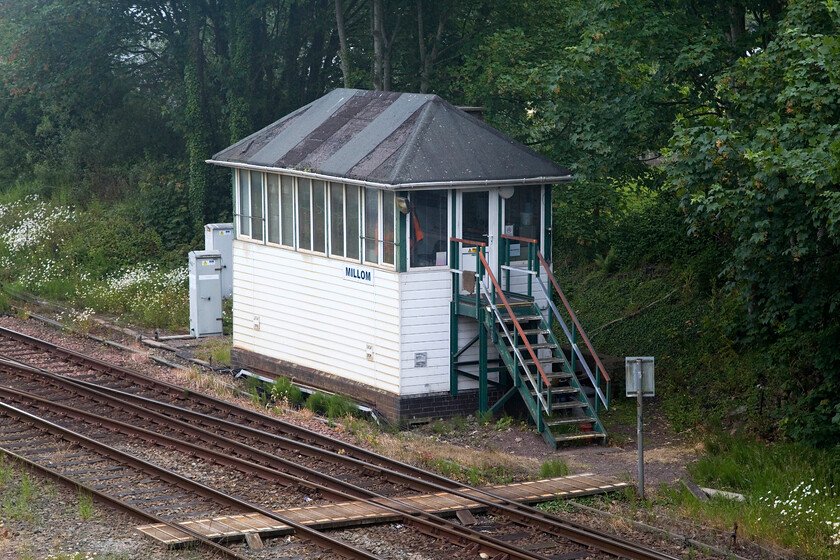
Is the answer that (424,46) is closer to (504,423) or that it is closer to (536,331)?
(536,331)

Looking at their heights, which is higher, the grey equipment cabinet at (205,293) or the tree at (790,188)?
the tree at (790,188)

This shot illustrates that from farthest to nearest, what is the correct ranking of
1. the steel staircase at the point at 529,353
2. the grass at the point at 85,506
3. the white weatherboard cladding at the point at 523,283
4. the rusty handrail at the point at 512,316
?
the white weatherboard cladding at the point at 523,283 → the steel staircase at the point at 529,353 → the rusty handrail at the point at 512,316 → the grass at the point at 85,506

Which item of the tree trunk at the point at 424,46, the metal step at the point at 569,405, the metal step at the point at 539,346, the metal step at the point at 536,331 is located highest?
the tree trunk at the point at 424,46

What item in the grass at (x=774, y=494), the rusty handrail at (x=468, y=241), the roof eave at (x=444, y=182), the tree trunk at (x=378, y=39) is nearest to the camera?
the grass at (x=774, y=494)

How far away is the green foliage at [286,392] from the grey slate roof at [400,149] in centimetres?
353

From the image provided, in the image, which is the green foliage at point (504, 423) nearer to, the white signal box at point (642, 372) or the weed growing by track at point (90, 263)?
the white signal box at point (642, 372)

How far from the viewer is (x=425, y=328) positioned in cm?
1702

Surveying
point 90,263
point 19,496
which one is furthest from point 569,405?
point 90,263

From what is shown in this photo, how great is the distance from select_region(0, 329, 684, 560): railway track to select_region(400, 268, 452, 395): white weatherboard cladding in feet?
6.51

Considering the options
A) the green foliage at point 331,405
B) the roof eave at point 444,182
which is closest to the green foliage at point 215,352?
the green foliage at point 331,405

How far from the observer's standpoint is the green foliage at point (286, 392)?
18.4 metres

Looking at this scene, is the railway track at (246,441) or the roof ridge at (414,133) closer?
the railway track at (246,441)

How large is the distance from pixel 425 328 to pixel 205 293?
8.10 meters

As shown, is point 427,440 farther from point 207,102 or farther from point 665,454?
point 207,102
